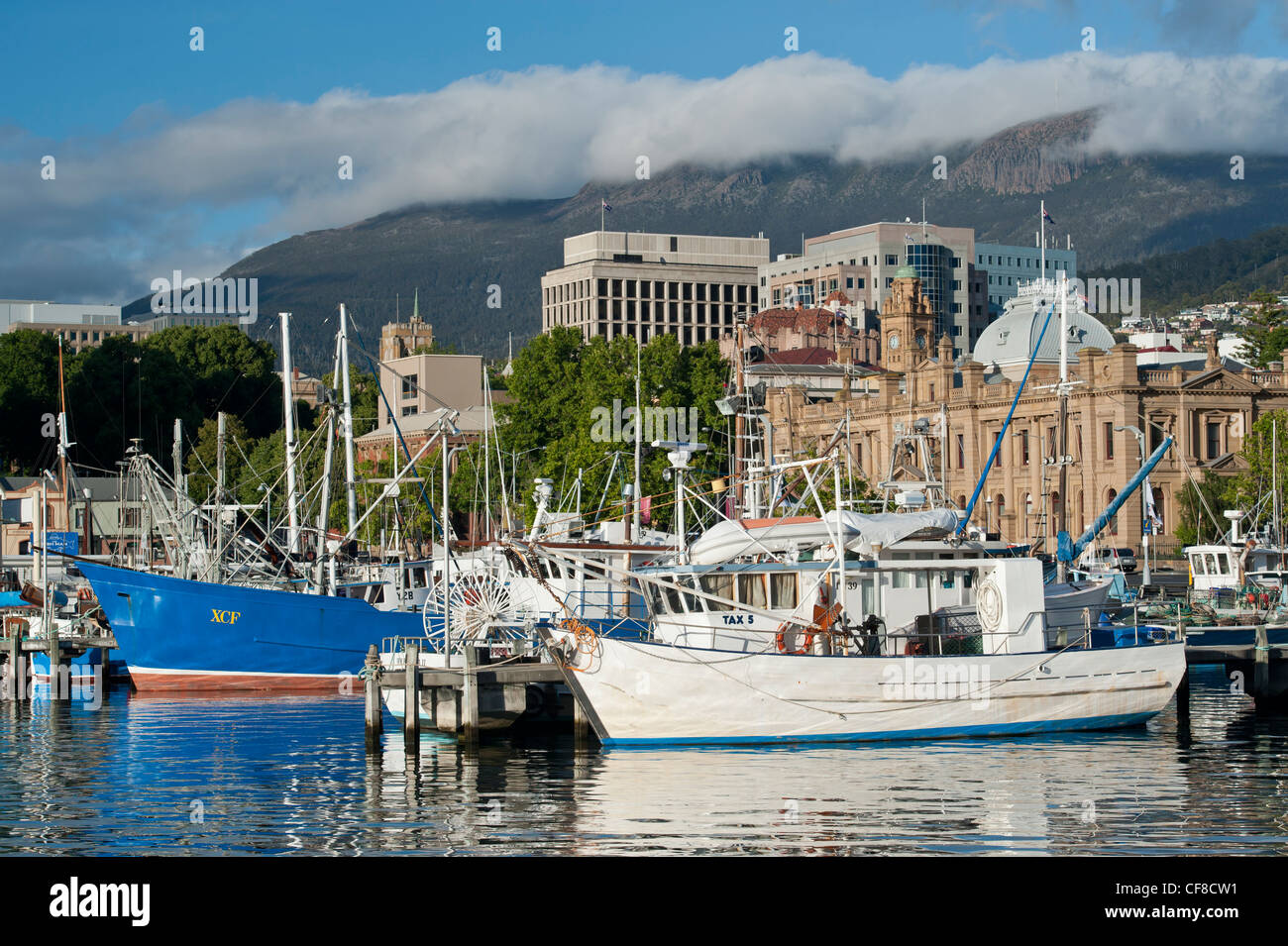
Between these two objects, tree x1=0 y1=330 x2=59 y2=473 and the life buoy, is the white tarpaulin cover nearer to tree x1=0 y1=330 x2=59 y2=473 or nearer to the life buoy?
the life buoy

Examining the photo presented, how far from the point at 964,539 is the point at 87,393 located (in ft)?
386

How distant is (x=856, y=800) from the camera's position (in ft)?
103

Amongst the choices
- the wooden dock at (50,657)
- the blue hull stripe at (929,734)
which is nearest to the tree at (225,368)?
the wooden dock at (50,657)

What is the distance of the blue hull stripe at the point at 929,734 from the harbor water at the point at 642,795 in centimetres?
30

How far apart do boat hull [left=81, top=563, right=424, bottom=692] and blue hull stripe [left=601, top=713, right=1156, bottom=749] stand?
21.9 meters

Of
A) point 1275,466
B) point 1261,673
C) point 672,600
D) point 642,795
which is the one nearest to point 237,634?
point 672,600

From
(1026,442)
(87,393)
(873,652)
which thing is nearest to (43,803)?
(873,652)

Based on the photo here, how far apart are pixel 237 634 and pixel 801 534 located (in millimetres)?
24904

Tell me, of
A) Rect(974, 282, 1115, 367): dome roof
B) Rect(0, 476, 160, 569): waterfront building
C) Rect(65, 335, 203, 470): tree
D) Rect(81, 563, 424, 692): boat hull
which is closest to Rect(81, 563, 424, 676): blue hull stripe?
Rect(81, 563, 424, 692): boat hull

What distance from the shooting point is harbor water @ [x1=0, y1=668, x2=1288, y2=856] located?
27.6 m

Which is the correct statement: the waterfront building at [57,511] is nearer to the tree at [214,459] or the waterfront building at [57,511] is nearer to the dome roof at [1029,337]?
the tree at [214,459]

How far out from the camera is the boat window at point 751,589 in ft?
137

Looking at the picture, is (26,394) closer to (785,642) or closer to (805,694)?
(785,642)
